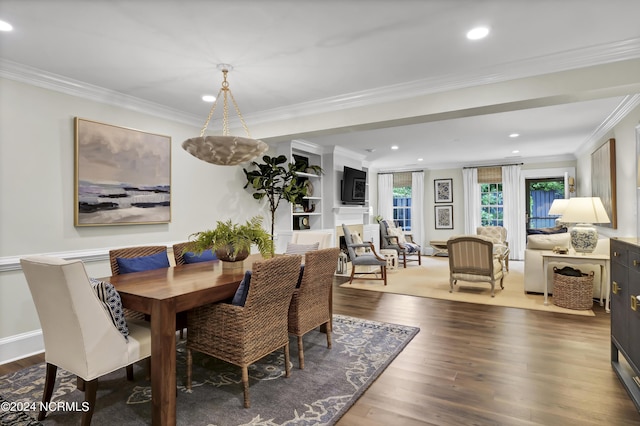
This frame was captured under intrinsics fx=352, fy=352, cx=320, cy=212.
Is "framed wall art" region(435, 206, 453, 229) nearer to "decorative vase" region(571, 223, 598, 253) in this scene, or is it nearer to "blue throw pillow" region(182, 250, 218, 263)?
"decorative vase" region(571, 223, 598, 253)

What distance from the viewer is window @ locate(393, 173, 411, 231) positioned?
9.94 metres

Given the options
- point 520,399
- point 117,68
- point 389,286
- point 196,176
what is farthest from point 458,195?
point 117,68

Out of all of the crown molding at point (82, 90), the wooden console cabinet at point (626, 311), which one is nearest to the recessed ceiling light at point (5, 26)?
the crown molding at point (82, 90)

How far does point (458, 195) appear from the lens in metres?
9.41

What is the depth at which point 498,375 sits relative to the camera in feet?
8.45

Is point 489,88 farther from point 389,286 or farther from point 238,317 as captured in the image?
point 389,286

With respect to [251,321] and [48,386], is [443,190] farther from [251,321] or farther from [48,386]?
[48,386]

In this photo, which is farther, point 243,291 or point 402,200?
point 402,200

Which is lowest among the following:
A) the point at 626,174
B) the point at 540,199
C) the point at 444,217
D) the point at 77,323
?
the point at 77,323

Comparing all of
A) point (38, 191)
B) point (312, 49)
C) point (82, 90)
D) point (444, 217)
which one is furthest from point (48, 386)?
point (444, 217)

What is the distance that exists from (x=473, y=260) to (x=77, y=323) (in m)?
4.74

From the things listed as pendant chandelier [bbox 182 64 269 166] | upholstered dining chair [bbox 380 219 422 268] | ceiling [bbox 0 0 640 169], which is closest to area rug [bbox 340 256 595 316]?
upholstered dining chair [bbox 380 219 422 268]

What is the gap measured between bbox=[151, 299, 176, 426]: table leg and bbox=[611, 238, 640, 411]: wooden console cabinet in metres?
2.69

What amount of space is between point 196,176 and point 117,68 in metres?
1.76
